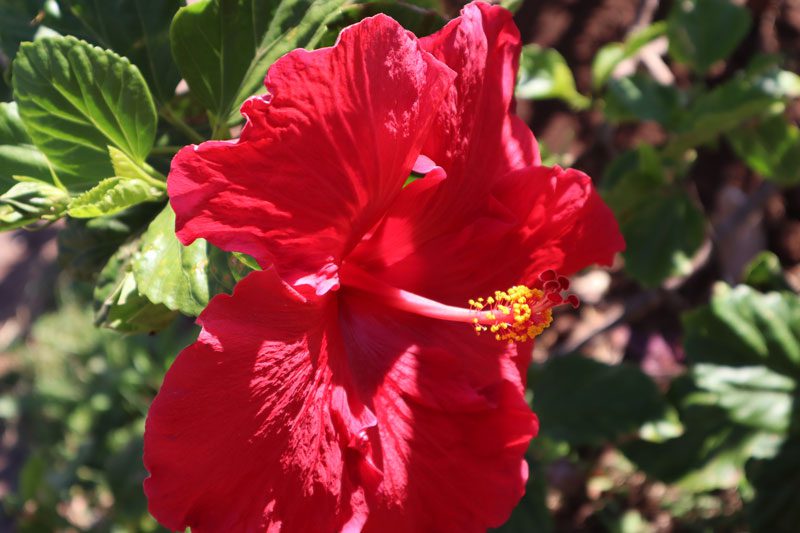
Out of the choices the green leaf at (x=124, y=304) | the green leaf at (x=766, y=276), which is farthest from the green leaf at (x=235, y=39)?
the green leaf at (x=766, y=276)

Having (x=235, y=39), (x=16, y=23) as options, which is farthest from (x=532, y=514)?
(x=16, y=23)

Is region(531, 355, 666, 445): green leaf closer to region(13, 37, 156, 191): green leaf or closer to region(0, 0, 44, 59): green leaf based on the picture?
region(13, 37, 156, 191): green leaf

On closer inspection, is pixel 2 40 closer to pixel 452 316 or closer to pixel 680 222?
pixel 452 316

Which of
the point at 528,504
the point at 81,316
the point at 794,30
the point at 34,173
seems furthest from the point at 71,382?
the point at 794,30

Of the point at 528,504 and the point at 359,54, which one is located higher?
the point at 359,54

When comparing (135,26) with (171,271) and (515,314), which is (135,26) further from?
(515,314)

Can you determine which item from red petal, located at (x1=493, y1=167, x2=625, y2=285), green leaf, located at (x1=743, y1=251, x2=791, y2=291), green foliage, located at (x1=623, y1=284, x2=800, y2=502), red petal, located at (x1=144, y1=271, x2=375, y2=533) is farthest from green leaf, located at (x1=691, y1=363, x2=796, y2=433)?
red petal, located at (x1=144, y1=271, x2=375, y2=533)
